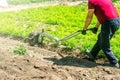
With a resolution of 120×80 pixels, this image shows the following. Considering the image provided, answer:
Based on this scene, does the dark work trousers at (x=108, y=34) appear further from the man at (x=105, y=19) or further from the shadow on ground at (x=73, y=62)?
the shadow on ground at (x=73, y=62)

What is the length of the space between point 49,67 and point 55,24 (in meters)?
5.08

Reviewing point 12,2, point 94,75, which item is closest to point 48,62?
point 94,75

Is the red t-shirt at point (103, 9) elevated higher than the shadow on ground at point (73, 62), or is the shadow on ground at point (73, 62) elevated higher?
the red t-shirt at point (103, 9)

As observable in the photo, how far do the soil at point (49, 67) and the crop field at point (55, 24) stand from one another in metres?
0.84

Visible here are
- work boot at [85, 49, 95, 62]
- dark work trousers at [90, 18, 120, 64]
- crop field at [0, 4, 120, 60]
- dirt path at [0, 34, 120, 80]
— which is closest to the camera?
dirt path at [0, 34, 120, 80]

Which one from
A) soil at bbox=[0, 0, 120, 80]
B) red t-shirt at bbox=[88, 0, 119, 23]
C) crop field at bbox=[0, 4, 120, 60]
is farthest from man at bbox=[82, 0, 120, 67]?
crop field at bbox=[0, 4, 120, 60]

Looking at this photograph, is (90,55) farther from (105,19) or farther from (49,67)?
(49,67)

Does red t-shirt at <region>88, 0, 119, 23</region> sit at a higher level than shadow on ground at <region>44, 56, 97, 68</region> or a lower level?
higher

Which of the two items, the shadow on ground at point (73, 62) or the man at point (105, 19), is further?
the shadow on ground at point (73, 62)

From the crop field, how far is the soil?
0.84 metres

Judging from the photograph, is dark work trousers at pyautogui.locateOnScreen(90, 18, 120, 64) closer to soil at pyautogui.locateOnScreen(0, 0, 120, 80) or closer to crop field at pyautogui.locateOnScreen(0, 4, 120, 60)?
soil at pyautogui.locateOnScreen(0, 0, 120, 80)

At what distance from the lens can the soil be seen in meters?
7.81

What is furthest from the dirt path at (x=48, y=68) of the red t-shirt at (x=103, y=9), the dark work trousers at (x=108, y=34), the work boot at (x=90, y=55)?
the red t-shirt at (x=103, y=9)

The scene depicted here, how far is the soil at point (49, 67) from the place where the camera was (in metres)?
7.81
